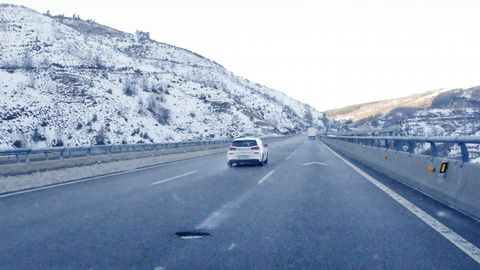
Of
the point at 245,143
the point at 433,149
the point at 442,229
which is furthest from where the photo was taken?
the point at 245,143

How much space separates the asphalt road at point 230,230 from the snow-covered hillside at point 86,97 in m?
40.7

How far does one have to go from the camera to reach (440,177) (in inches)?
391

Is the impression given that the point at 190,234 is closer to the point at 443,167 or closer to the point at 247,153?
the point at 443,167

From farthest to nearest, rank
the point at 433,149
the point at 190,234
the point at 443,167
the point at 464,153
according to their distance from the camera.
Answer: the point at 433,149 → the point at 443,167 → the point at 464,153 → the point at 190,234

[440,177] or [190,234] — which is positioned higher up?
[440,177]

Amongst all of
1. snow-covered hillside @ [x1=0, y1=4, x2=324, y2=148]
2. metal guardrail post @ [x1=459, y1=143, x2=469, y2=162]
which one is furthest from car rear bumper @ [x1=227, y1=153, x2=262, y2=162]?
snow-covered hillside @ [x1=0, y1=4, x2=324, y2=148]

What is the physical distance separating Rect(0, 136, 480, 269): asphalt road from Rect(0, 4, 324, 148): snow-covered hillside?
134 ft

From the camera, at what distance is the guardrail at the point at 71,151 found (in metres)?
14.5

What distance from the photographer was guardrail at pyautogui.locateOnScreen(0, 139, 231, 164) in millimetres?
14486

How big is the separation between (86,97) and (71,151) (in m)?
56.3

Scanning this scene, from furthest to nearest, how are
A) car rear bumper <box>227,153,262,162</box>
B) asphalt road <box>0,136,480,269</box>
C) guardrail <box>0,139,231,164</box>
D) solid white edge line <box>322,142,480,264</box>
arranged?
1. car rear bumper <box>227,153,262,162</box>
2. guardrail <box>0,139,231,164</box>
3. solid white edge line <box>322,142,480,264</box>
4. asphalt road <box>0,136,480,269</box>

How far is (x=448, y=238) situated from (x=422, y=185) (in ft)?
17.5

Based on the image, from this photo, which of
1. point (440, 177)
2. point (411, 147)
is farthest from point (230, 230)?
point (411, 147)

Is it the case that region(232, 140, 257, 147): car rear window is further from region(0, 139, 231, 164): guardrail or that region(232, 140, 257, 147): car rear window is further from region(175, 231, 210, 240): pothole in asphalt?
region(175, 231, 210, 240): pothole in asphalt
